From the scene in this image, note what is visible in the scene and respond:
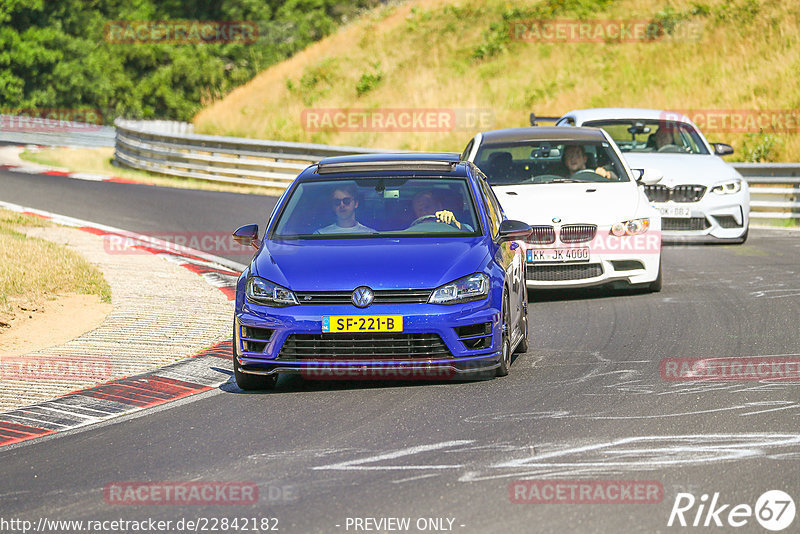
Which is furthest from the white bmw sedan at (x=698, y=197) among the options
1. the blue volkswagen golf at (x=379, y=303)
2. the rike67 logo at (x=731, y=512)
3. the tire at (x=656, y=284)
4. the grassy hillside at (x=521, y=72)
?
the rike67 logo at (x=731, y=512)

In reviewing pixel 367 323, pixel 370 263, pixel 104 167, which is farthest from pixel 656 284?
pixel 104 167

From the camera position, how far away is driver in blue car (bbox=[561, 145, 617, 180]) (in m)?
13.4

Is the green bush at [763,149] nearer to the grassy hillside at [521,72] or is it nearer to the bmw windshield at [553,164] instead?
the grassy hillside at [521,72]

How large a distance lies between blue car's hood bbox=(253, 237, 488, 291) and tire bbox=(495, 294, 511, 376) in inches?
14.9

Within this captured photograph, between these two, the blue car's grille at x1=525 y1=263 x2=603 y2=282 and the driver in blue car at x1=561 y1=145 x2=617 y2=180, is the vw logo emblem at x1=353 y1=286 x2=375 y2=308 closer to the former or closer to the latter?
the blue car's grille at x1=525 y1=263 x2=603 y2=282

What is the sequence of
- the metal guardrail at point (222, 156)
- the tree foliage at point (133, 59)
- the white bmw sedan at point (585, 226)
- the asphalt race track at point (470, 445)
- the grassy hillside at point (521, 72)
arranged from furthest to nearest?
1. the tree foliage at point (133, 59)
2. the grassy hillside at point (521, 72)
3. the metal guardrail at point (222, 156)
4. the white bmw sedan at point (585, 226)
5. the asphalt race track at point (470, 445)

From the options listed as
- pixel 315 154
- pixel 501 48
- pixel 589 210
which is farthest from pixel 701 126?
pixel 589 210

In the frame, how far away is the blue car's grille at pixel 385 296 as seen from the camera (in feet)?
26.7

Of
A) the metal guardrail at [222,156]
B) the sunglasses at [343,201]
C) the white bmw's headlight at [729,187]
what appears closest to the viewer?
the sunglasses at [343,201]

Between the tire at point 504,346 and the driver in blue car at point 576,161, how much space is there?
5.07 m

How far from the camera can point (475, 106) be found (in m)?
33.8

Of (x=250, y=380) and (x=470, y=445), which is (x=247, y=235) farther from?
(x=470, y=445)

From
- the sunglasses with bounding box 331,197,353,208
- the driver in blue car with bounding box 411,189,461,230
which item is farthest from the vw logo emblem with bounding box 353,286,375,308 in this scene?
the sunglasses with bounding box 331,197,353,208

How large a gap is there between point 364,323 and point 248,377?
3.13ft
